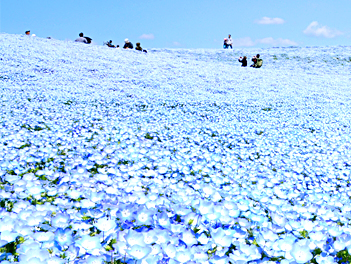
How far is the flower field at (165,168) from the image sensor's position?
2061 millimetres

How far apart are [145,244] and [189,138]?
16.4 ft

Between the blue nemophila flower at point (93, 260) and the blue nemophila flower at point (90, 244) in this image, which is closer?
the blue nemophila flower at point (93, 260)

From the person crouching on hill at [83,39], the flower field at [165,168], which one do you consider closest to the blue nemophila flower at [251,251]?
the flower field at [165,168]

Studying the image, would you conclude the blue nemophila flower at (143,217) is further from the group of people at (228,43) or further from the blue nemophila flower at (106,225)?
the group of people at (228,43)

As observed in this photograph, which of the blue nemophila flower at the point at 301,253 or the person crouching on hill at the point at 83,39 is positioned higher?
the person crouching on hill at the point at 83,39

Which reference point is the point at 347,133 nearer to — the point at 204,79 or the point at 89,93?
the point at 89,93

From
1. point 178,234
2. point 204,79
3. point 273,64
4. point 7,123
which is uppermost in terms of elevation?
point 273,64

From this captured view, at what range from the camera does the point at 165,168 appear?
426 centimetres

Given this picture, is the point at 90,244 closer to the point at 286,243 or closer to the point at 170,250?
the point at 170,250

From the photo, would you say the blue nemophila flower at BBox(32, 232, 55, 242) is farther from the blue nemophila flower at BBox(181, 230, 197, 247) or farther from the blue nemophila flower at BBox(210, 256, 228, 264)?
the blue nemophila flower at BBox(210, 256, 228, 264)

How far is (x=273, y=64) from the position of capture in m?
31.6

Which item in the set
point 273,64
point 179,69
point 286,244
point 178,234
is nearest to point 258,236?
point 286,244

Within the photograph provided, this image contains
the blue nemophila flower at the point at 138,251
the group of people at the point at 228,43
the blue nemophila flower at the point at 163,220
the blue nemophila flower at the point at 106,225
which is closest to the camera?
the blue nemophila flower at the point at 138,251

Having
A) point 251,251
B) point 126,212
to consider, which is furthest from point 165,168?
point 251,251
